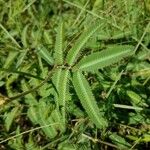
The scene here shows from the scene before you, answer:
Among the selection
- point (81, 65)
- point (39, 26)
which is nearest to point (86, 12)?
point (39, 26)

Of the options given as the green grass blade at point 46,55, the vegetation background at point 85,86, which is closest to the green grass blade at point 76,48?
the vegetation background at point 85,86

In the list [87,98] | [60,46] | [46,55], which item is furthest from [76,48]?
[46,55]

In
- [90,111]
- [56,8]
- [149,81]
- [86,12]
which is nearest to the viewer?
[90,111]

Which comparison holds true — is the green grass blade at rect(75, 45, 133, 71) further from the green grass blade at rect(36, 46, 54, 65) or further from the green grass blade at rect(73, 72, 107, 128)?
the green grass blade at rect(36, 46, 54, 65)

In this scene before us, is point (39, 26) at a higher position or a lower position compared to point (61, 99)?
higher

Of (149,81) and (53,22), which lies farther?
(53,22)

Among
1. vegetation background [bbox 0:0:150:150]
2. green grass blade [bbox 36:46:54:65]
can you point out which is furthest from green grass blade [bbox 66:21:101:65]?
green grass blade [bbox 36:46:54:65]

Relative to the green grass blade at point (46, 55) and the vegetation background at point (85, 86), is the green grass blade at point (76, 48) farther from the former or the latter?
the green grass blade at point (46, 55)

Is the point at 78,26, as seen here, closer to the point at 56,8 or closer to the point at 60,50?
the point at 56,8
